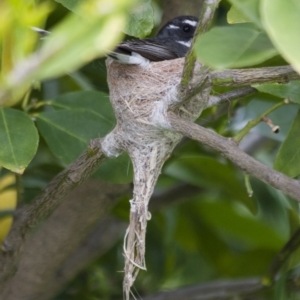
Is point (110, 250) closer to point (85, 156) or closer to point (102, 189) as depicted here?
point (102, 189)

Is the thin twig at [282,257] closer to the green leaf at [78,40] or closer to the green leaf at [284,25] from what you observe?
the green leaf at [284,25]

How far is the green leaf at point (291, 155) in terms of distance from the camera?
118 cm

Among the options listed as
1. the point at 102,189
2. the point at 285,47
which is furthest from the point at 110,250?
the point at 285,47

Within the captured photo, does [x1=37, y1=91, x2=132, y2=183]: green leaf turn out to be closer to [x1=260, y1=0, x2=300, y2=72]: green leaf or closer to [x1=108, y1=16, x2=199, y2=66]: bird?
[x1=108, y1=16, x2=199, y2=66]: bird

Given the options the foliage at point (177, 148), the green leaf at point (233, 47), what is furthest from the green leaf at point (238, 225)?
the green leaf at point (233, 47)

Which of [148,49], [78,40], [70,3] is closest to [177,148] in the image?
[148,49]

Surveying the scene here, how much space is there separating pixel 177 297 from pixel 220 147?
858mm

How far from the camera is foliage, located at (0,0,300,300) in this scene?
453mm

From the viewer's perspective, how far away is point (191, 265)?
1978 mm

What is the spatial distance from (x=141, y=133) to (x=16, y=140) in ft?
0.77

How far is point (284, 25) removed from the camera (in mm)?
562

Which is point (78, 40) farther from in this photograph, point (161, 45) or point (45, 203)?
point (161, 45)

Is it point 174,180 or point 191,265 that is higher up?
point 174,180

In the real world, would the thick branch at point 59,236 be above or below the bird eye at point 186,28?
below
